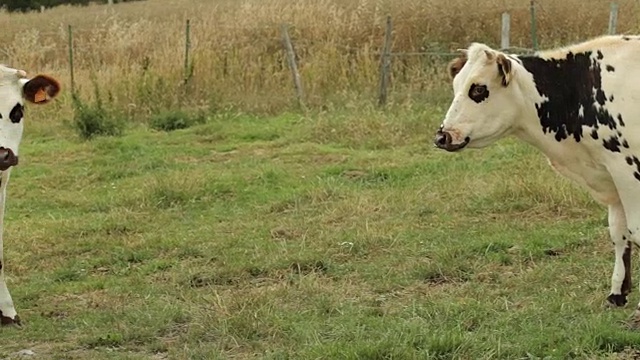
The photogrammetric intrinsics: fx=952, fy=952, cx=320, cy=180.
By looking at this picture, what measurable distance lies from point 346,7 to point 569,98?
14007 millimetres

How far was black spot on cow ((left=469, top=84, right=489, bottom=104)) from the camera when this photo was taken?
18.0 ft

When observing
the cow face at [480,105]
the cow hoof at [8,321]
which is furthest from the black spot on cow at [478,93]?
the cow hoof at [8,321]

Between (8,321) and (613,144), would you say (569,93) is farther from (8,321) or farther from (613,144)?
(8,321)

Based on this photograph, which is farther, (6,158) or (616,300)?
(616,300)

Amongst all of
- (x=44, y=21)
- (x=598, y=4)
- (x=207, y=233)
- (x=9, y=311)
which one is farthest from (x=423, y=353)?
(x=44, y=21)

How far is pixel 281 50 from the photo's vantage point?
692 inches

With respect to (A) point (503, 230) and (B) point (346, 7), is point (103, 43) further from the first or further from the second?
(A) point (503, 230)

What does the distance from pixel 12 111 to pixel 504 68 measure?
9.76 feet

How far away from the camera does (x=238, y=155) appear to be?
12047mm

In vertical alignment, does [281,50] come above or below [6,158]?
below

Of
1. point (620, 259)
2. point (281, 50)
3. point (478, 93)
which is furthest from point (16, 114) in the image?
point (281, 50)

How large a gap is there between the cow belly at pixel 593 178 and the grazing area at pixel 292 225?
0.62 m

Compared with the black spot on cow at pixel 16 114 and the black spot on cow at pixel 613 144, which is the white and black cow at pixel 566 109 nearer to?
the black spot on cow at pixel 613 144

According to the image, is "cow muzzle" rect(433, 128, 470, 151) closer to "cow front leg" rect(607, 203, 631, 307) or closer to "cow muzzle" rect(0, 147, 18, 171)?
"cow front leg" rect(607, 203, 631, 307)
